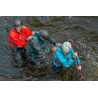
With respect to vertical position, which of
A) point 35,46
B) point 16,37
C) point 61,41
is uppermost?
point 16,37

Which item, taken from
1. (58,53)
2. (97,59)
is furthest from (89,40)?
(58,53)

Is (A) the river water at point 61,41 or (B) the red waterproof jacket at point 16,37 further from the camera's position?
(A) the river water at point 61,41

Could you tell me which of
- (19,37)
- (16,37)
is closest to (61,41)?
(19,37)

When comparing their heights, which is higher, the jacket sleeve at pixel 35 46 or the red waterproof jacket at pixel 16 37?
the red waterproof jacket at pixel 16 37

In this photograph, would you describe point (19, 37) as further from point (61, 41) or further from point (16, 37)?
point (61, 41)

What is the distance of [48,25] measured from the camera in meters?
7.52

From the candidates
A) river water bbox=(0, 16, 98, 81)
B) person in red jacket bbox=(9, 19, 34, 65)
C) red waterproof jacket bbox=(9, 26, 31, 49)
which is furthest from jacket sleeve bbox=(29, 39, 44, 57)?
river water bbox=(0, 16, 98, 81)

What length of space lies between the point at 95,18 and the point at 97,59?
118 inches

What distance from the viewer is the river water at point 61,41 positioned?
5.54m

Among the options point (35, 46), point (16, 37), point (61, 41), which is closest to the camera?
point (35, 46)

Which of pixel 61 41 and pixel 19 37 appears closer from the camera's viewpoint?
pixel 19 37

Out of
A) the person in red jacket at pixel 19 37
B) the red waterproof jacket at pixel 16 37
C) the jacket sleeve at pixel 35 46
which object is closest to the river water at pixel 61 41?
the person in red jacket at pixel 19 37

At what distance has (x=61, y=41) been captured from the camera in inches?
268

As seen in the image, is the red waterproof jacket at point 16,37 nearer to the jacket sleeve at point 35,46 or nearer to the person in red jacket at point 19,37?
the person in red jacket at point 19,37
